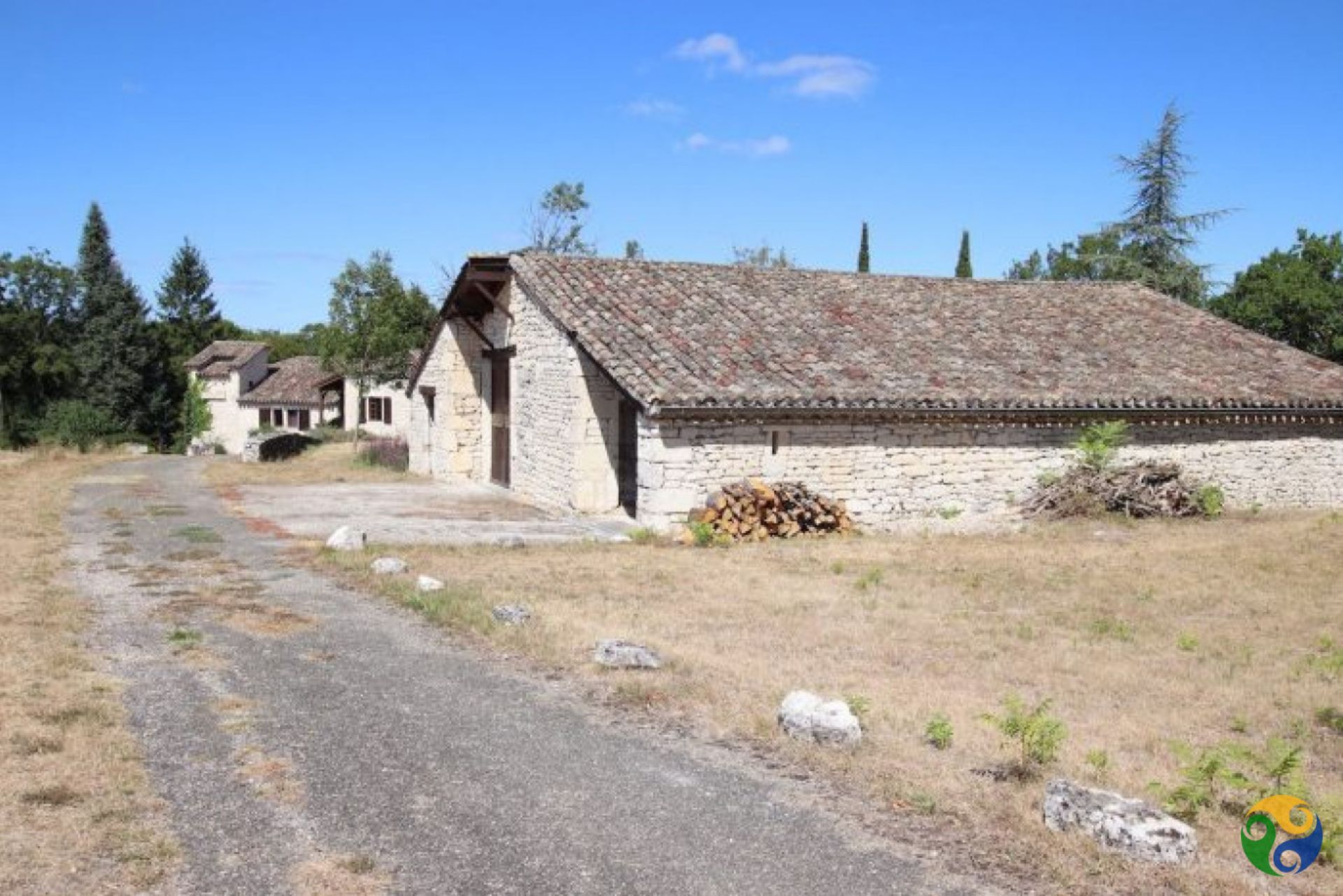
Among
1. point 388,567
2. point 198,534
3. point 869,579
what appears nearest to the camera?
point 388,567

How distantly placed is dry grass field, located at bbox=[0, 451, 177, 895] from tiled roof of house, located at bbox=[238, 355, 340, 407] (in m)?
46.8

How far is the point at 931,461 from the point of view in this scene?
17.4 m

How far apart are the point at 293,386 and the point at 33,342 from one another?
14.2 metres

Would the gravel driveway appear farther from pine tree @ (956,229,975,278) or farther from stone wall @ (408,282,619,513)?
pine tree @ (956,229,975,278)

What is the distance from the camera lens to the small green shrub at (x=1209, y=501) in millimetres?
18328

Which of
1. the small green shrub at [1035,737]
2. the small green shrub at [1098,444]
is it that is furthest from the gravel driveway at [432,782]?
the small green shrub at [1098,444]

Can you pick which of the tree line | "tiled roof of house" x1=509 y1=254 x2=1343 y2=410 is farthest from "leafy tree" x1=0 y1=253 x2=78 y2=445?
"tiled roof of house" x1=509 y1=254 x2=1343 y2=410

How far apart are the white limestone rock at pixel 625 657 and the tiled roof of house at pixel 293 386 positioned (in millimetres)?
47971

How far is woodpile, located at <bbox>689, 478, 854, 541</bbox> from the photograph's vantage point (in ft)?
50.2

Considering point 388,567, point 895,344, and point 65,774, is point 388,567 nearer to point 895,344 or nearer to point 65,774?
point 65,774

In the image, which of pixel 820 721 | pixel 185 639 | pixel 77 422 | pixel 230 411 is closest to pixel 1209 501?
pixel 820 721

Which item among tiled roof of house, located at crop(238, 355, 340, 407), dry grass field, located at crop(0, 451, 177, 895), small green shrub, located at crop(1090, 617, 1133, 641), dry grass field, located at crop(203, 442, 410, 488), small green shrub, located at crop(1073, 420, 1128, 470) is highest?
tiled roof of house, located at crop(238, 355, 340, 407)

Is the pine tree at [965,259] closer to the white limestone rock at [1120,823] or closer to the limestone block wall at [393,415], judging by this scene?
the limestone block wall at [393,415]

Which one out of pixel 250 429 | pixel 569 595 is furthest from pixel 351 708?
pixel 250 429
